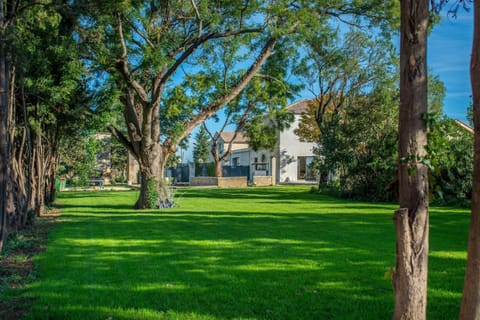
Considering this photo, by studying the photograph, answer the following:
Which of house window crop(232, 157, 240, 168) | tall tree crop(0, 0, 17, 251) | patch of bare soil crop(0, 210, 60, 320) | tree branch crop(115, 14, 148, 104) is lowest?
patch of bare soil crop(0, 210, 60, 320)

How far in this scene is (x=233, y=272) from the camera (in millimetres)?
5539

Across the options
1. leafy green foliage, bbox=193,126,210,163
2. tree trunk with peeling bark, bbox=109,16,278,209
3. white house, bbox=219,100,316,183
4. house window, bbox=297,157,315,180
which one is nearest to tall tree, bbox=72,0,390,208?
tree trunk with peeling bark, bbox=109,16,278,209

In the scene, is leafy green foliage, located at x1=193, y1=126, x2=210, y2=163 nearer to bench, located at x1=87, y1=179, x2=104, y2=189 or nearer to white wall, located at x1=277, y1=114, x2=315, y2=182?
white wall, located at x1=277, y1=114, x2=315, y2=182

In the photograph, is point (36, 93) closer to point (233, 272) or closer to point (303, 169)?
point (233, 272)

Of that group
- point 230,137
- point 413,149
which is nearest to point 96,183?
point 230,137

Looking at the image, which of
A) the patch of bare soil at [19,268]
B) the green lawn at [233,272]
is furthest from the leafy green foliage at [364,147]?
the patch of bare soil at [19,268]

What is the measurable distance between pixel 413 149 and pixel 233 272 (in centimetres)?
348

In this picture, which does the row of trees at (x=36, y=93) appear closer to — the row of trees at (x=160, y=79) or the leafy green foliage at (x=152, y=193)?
the row of trees at (x=160, y=79)

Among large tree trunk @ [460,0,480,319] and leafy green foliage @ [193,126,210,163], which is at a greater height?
leafy green foliage @ [193,126,210,163]

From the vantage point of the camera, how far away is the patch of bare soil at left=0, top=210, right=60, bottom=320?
423 centimetres

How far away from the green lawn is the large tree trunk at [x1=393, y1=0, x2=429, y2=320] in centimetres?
139

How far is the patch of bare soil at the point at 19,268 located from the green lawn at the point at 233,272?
0.16m

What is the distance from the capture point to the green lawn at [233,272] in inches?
161

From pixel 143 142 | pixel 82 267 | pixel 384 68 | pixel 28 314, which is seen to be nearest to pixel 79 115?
pixel 143 142
